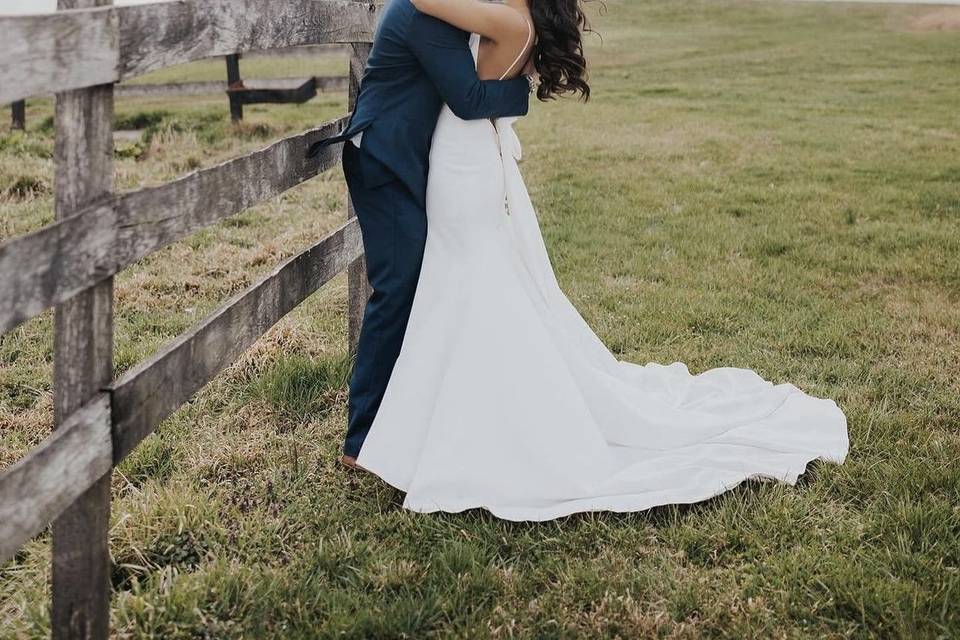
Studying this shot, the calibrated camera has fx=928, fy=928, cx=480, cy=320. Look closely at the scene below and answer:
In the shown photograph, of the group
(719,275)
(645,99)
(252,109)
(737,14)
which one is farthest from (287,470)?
(737,14)

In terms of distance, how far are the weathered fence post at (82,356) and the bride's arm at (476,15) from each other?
5.13 feet

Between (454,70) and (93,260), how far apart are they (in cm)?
187

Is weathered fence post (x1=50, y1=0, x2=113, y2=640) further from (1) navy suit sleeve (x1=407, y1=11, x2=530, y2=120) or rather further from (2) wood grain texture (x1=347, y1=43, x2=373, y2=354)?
(2) wood grain texture (x1=347, y1=43, x2=373, y2=354)

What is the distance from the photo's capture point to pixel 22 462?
2.39 meters

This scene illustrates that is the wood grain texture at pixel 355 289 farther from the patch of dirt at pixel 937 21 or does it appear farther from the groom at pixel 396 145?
the patch of dirt at pixel 937 21

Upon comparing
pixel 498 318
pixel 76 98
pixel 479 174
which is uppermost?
pixel 76 98

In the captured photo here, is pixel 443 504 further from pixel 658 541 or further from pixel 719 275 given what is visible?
pixel 719 275

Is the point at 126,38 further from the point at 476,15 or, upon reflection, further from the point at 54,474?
the point at 476,15

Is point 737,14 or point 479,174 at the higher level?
point 737,14

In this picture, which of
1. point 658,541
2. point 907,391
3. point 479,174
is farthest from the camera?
point 907,391

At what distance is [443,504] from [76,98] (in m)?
2.29

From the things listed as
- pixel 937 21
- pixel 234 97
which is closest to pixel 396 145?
pixel 234 97

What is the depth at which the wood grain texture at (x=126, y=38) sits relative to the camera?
2197 millimetres

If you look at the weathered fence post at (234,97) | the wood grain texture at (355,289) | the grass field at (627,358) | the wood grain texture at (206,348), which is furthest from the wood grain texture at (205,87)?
the wood grain texture at (206,348)
